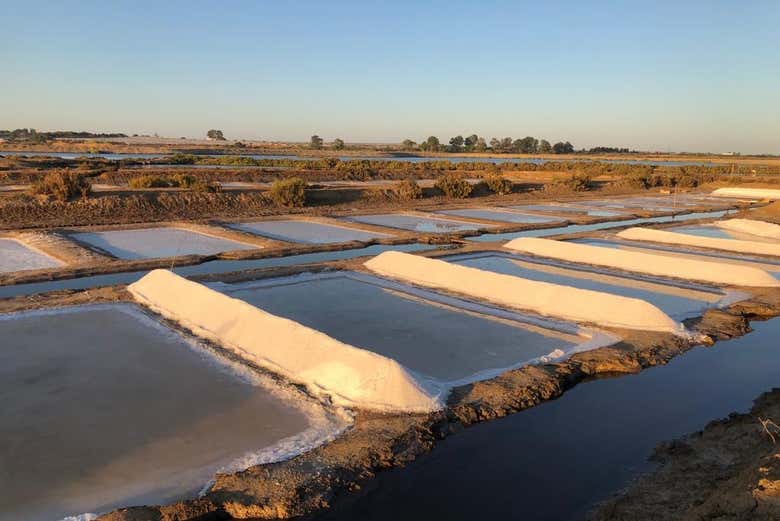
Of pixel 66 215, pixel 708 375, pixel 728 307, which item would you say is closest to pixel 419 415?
pixel 708 375

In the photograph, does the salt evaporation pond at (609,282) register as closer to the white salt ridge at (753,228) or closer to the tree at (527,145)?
the white salt ridge at (753,228)

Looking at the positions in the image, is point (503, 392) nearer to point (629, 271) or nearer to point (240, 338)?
point (240, 338)

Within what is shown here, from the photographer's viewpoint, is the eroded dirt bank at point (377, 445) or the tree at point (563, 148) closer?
the eroded dirt bank at point (377, 445)

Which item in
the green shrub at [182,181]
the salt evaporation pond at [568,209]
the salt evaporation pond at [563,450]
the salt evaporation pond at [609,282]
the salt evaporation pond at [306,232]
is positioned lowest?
the salt evaporation pond at [563,450]

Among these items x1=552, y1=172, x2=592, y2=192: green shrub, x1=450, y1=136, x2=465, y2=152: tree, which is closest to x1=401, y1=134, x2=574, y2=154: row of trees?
x1=450, y1=136, x2=465, y2=152: tree

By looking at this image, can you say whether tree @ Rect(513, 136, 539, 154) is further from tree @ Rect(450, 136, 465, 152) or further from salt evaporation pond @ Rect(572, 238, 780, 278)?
salt evaporation pond @ Rect(572, 238, 780, 278)

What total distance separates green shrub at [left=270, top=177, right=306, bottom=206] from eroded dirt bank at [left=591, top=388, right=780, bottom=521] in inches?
623

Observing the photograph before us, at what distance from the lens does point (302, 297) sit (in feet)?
28.1

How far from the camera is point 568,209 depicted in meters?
21.9

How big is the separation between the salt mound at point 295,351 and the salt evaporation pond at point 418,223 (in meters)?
8.50

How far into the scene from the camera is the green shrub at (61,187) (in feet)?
53.7

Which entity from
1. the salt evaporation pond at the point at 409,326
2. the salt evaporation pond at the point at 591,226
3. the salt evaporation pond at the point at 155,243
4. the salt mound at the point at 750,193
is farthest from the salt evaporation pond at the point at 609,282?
the salt mound at the point at 750,193

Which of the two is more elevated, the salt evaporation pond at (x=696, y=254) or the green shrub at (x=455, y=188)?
the green shrub at (x=455, y=188)

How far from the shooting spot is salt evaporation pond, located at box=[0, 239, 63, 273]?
988cm
